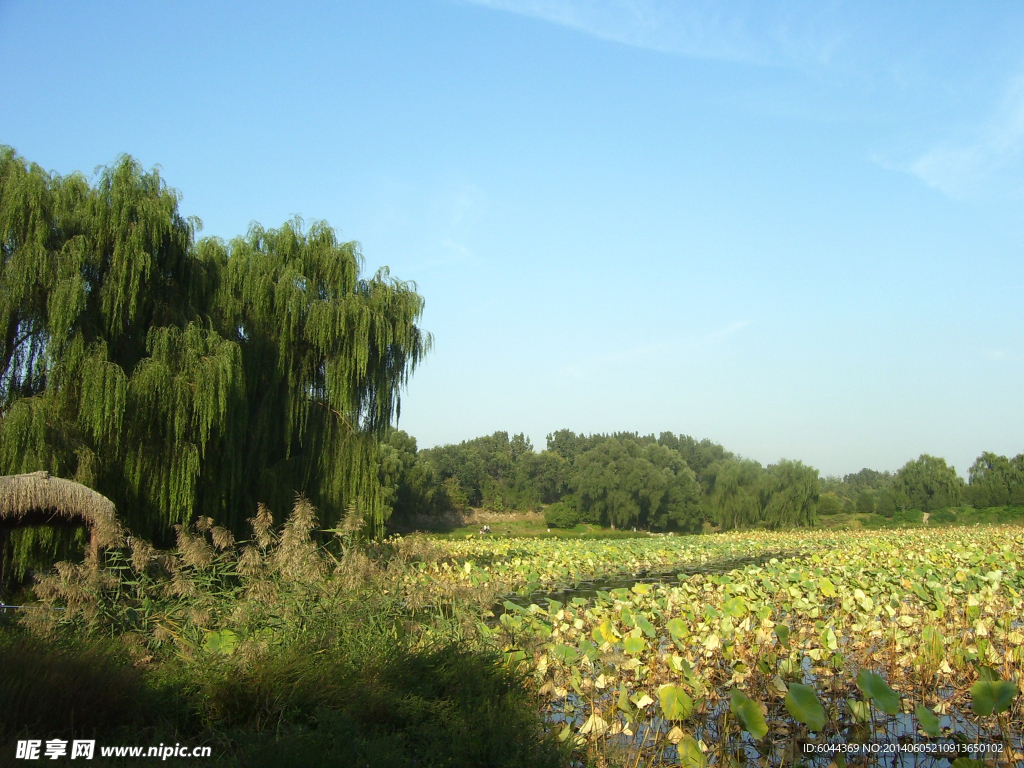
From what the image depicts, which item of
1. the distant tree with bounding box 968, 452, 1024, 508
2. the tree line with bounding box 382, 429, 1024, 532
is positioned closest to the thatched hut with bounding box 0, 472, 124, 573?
the tree line with bounding box 382, 429, 1024, 532

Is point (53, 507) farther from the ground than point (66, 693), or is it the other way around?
point (53, 507)

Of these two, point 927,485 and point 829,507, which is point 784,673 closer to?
point 829,507

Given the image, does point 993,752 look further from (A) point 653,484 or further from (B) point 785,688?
(A) point 653,484

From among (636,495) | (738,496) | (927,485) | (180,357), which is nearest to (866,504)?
(927,485)

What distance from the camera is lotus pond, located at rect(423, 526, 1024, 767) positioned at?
443cm

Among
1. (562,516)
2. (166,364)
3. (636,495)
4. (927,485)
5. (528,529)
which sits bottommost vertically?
(528,529)

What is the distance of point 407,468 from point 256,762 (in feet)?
126

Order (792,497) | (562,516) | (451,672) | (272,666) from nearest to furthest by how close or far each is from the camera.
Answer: (272,666)
(451,672)
(792,497)
(562,516)

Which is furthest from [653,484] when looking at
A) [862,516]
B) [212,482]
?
[212,482]

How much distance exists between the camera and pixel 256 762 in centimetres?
323

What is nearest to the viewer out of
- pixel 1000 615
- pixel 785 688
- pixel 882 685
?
pixel 882 685

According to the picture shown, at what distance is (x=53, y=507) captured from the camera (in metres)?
6.09

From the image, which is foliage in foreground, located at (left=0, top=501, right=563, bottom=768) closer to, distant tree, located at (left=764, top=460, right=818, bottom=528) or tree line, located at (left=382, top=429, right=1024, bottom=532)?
tree line, located at (left=382, top=429, right=1024, bottom=532)

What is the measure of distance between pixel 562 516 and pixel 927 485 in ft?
73.3
